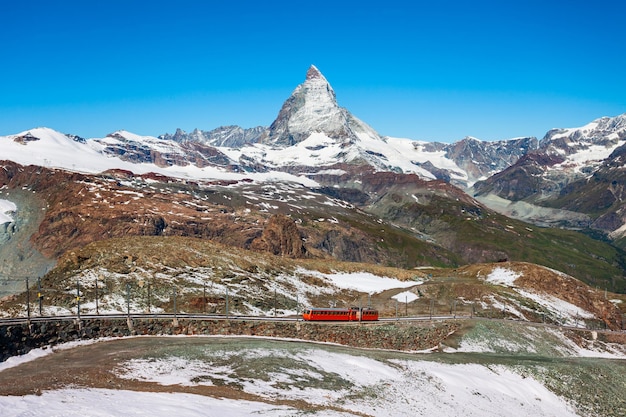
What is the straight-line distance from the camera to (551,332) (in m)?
105

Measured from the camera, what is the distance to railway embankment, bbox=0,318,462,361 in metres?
61.7

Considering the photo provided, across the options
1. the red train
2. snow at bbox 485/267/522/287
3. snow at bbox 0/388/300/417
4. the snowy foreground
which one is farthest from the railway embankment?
snow at bbox 485/267/522/287

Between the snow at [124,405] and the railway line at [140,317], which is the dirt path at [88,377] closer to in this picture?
the snow at [124,405]

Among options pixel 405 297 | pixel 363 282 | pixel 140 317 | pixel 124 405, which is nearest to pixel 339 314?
pixel 140 317

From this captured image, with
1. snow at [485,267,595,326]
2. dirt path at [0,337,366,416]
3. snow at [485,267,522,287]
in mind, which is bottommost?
snow at [485,267,595,326]

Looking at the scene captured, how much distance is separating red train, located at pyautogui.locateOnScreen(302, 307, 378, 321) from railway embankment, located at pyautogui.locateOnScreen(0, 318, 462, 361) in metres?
2.22

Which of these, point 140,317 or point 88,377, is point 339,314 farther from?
point 88,377

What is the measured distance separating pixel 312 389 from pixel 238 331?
3049 centimetres

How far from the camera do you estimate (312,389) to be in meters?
51.4

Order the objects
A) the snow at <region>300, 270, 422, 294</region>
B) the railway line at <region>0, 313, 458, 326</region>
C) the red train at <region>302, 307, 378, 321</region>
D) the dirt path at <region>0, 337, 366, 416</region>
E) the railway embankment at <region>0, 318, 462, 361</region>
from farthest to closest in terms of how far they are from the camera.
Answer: the snow at <region>300, 270, 422, 294</region> → the red train at <region>302, 307, 378, 321</region> → the railway line at <region>0, 313, 458, 326</region> → the railway embankment at <region>0, 318, 462, 361</region> → the dirt path at <region>0, 337, 366, 416</region>

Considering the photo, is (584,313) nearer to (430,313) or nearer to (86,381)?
(430,313)

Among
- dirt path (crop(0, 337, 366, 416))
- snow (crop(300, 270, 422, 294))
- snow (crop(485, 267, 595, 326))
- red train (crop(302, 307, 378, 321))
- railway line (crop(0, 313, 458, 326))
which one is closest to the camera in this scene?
dirt path (crop(0, 337, 366, 416))

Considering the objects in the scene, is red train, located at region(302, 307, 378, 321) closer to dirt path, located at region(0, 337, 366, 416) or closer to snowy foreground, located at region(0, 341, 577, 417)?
snowy foreground, located at region(0, 341, 577, 417)

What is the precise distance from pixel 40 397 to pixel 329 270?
101322 mm
